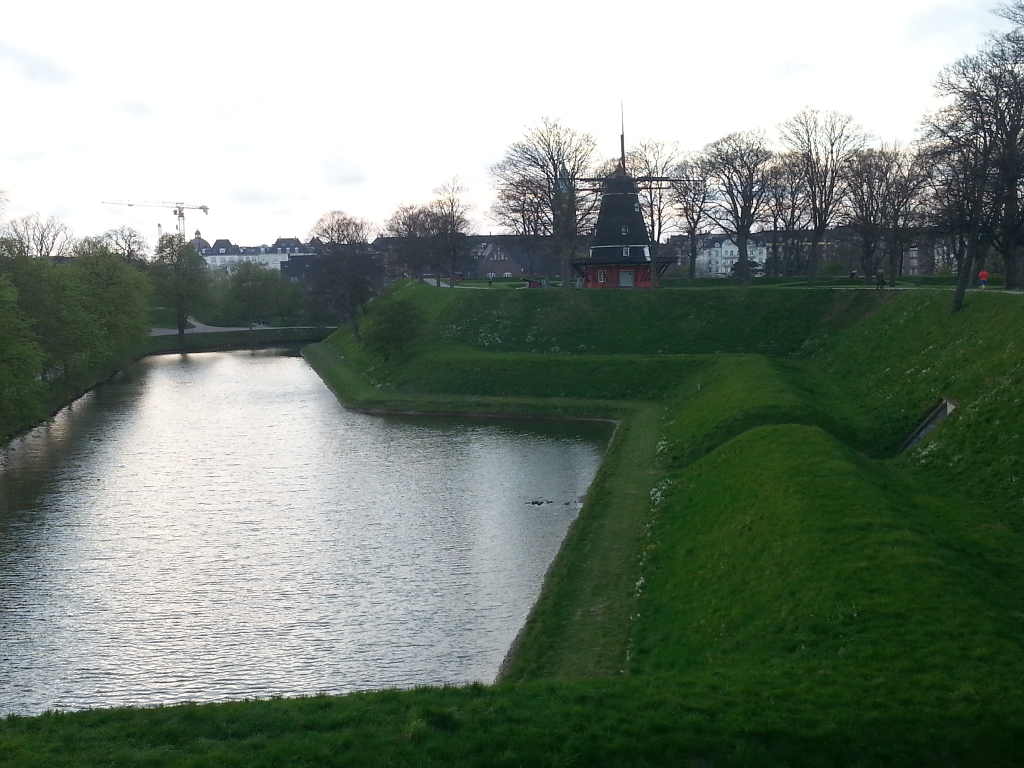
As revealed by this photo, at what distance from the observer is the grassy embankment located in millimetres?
11789

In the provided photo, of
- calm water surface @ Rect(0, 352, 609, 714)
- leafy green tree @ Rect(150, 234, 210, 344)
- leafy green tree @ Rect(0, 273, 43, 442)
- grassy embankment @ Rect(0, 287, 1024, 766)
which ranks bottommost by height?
calm water surface @ Rect(0, 352, 609, 714)

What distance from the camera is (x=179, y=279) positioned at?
3615 inches

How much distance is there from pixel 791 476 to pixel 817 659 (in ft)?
33.1

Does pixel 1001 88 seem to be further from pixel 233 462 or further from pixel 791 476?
pixel 233 462

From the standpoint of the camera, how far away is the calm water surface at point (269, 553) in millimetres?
17734

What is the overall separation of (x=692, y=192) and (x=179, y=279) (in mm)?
51405

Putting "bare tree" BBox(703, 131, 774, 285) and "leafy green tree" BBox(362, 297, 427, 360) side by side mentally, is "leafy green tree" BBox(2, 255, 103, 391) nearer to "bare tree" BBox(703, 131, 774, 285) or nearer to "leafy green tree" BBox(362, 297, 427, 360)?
"leafy green tree" BBox(362, 297, 427, 360)

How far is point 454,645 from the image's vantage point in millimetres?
18688

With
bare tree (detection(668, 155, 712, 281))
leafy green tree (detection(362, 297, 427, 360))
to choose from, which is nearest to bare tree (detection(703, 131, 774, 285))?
bare tree (detection(668, 155, 712, 281))

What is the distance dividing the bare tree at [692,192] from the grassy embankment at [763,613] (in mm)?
33133

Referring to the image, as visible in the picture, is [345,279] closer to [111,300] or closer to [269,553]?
[111,300]

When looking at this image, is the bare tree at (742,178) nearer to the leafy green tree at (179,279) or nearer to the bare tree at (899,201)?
the bare tree at (899,201)

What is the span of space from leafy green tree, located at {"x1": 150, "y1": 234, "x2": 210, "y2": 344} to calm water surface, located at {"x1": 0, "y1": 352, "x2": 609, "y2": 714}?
49.2 metres

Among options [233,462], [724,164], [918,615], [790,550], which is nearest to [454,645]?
[790,550]
